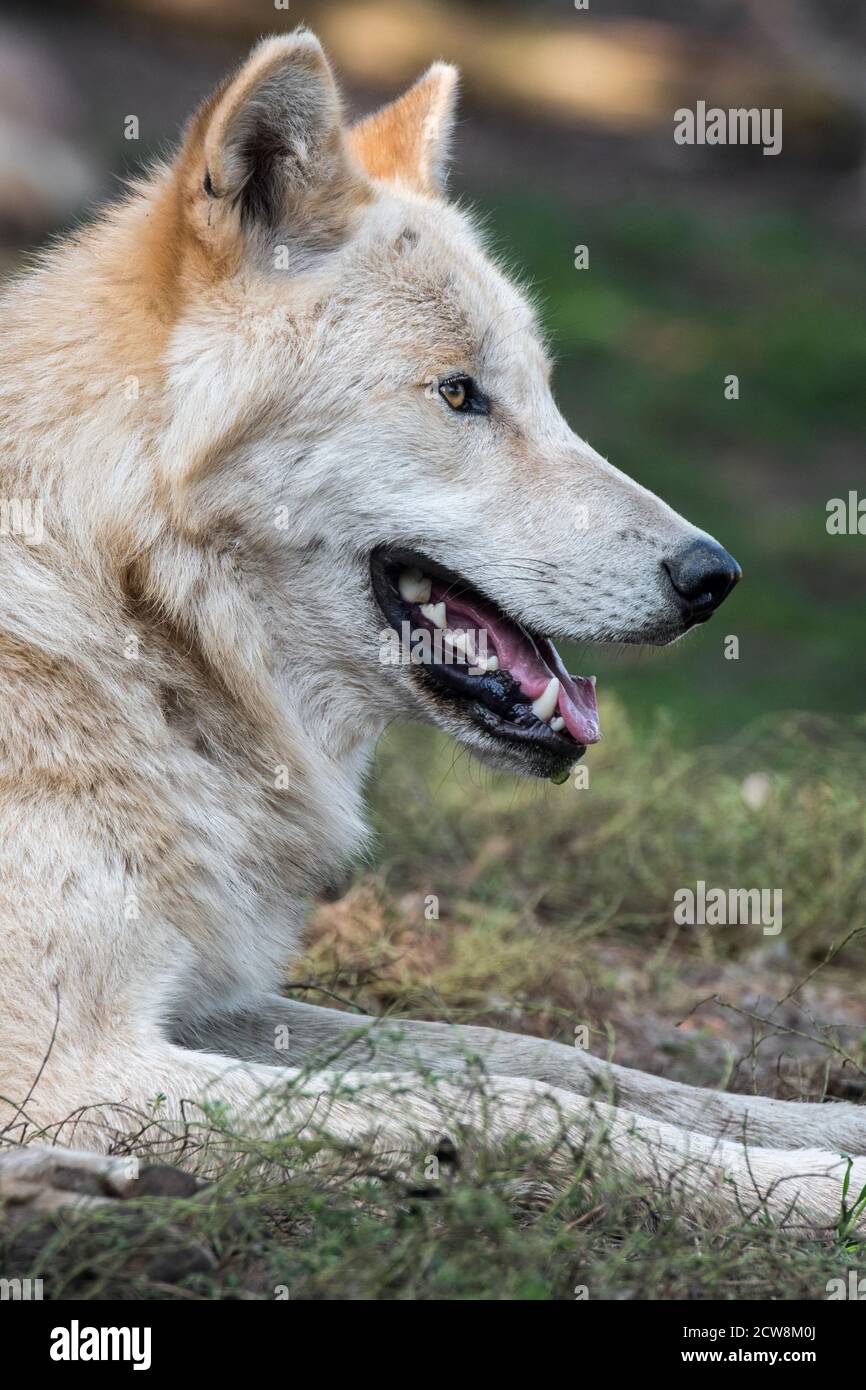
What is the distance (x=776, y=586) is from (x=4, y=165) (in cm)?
691

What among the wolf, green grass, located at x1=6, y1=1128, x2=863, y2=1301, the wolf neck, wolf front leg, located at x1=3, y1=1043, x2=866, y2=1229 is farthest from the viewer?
the wolf neck

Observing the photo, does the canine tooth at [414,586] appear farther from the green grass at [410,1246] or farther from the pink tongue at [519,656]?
the green grass at [410,1246]

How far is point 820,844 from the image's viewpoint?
18.5ft

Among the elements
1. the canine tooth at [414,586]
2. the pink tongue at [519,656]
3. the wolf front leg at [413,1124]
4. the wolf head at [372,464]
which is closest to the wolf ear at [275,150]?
the wolf head at [372,464]

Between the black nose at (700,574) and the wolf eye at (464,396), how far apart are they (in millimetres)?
571

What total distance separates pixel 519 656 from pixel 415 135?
1.62 metres

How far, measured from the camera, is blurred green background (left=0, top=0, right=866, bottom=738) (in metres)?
11.5

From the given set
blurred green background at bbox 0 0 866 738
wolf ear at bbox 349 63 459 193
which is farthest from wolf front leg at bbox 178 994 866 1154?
blurred green background at bbox 0 0 866 738

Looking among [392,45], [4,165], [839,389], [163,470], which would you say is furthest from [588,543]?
[392,45]

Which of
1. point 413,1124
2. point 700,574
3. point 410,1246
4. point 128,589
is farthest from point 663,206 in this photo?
point 410,1246

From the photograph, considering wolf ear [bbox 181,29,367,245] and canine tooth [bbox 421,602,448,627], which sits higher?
wolf ear [bbox 181,29,367,245]

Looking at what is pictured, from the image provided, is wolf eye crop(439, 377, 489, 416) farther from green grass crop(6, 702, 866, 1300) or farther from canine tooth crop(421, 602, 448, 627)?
green grass crop(6, 702, 866, 1300)

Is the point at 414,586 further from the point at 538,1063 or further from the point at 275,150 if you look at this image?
→ the point at 538,1063

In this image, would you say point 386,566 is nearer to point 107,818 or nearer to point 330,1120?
point 107,818
